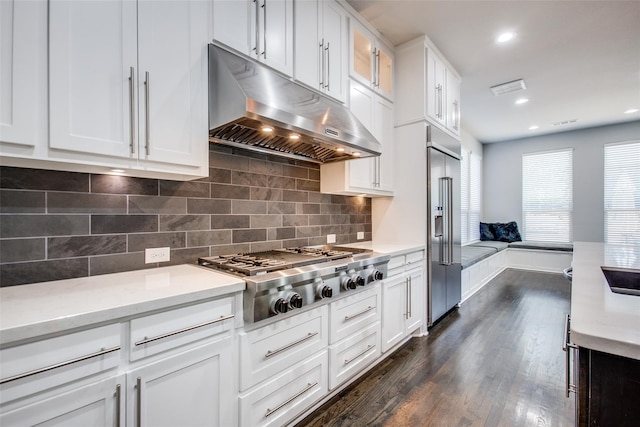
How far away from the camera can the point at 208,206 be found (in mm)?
1899

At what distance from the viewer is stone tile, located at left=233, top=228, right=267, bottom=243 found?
2059 mm

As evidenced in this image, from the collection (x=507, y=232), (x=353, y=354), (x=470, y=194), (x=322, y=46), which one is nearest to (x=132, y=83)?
(x=322, y=46)

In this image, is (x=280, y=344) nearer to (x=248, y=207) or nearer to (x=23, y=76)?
(x=248, y=207)

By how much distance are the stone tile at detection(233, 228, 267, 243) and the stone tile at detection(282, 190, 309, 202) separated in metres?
0.35

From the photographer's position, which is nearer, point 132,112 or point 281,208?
point 132,112

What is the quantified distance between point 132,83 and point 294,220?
1.50 meters

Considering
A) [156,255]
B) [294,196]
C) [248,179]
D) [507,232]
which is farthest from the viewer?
[507,232]

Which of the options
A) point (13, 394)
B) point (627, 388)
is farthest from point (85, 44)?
point (627, 388)

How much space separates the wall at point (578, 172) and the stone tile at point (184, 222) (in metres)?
7.17

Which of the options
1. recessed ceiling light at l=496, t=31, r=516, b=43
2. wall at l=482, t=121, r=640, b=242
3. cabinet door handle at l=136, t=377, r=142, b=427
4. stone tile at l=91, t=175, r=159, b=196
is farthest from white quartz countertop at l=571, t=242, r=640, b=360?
wall at l=482, t=121, r=640, b=242

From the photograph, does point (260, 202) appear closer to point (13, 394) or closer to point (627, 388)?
point (13, 394)

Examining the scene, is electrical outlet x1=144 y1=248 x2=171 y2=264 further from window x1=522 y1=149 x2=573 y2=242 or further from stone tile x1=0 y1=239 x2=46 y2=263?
window x1=522 y1=149 x2=573 y2=242

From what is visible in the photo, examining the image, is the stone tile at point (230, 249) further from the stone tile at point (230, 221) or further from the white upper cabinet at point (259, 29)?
the white upper cabinet at point (259, 29)

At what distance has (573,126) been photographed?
5.72m
